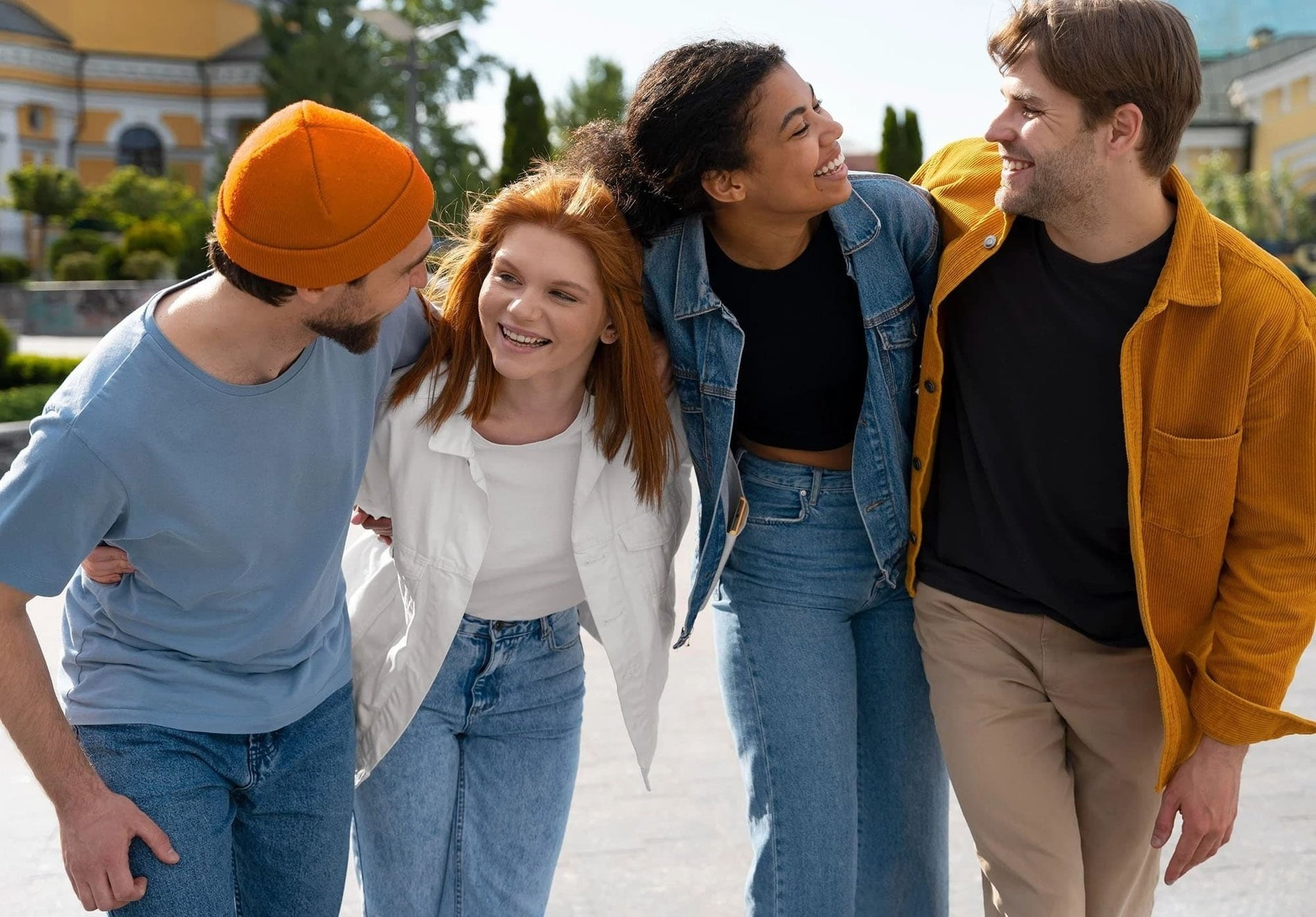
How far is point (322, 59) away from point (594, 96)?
10.1 m

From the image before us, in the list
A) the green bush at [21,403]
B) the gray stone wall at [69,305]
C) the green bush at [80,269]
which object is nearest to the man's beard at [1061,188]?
the green bush at [21,403]

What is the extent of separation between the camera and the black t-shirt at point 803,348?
304cm

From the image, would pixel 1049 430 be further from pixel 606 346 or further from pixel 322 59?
pixel 322 59

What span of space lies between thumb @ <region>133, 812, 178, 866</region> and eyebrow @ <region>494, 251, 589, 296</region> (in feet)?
4.39

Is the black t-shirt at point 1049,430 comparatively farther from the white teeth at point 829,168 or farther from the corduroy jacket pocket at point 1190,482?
the white teeth at point 829,168

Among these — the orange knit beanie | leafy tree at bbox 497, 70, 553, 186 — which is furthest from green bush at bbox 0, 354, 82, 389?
the orange knit beanie

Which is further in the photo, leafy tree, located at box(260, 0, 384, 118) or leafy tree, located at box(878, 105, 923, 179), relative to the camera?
leafy tree, located at box(260, 0, 384, 118)

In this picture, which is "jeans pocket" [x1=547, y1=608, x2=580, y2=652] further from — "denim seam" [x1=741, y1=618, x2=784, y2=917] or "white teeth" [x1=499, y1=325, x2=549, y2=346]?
"white teeth" [x1=499, y1=325, x2=549, y2=346]

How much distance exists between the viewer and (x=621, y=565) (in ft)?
10.1

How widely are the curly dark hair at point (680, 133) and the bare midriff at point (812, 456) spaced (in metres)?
0.56

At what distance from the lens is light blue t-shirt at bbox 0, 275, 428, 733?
85.5 inches

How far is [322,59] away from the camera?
114 feet

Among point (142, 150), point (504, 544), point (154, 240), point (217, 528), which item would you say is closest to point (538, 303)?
point (504, 544)

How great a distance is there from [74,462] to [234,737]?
25.5 inches
